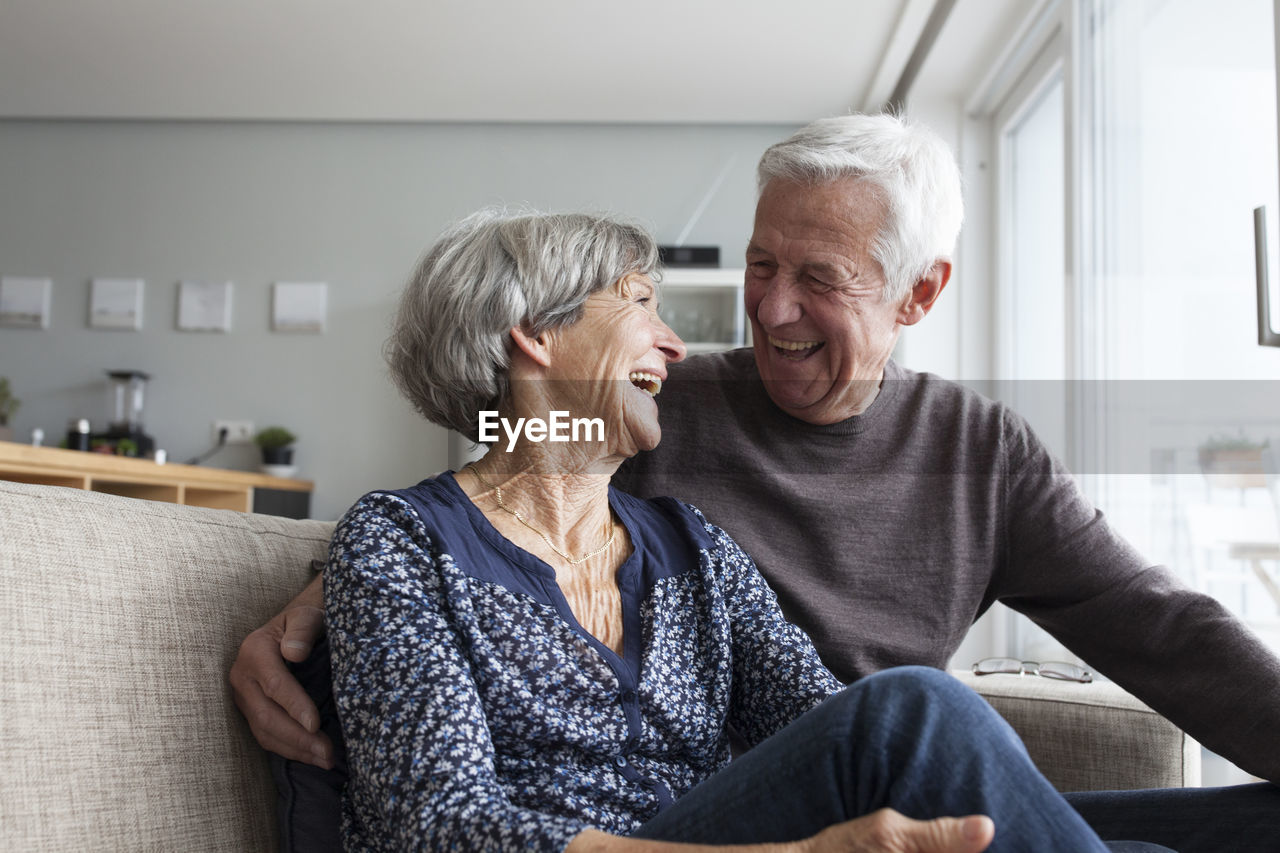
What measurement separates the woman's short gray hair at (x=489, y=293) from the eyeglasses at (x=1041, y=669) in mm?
924

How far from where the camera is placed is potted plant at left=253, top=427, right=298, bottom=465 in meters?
4.71

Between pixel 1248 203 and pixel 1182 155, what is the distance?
314 millimetres

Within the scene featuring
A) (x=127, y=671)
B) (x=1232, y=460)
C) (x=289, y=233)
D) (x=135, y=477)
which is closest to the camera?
(x=127, y=671)

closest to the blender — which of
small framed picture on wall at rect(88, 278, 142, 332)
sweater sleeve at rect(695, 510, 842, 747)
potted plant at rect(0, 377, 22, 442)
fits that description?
small framed picture on wall at rect(88, 278, 142, 332)

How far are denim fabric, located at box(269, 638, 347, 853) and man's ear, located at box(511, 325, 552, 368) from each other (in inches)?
17.7

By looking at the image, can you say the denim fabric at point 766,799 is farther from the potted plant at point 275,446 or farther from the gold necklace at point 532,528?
the potted plant at point 275,446

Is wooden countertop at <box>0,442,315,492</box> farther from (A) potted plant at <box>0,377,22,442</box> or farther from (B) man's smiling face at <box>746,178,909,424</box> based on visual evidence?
(B) man's smiling face at <box>746,178,909,424</box>

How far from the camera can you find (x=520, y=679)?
107 cm

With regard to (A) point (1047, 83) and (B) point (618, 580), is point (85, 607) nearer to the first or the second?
(B) point (618, 580)

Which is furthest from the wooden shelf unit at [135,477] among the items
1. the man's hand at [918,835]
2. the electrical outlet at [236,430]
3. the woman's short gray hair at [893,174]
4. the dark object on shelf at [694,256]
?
the man's hand at [918,835]

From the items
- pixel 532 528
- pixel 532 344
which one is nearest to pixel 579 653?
pixel 532 528

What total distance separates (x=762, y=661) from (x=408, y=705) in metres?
0.51

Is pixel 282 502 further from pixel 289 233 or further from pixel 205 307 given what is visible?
pixel 289 233

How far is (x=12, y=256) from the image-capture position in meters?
5.02
